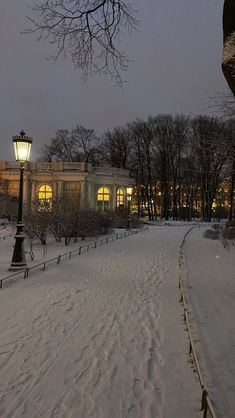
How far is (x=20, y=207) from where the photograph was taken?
1283 cm

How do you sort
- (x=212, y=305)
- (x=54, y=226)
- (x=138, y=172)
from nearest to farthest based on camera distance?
(x=212, y=305), (x=54, y=226), (x=138, y=172)

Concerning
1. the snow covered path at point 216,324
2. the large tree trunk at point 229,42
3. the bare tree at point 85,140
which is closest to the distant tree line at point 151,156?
the bare tree at point 85,140

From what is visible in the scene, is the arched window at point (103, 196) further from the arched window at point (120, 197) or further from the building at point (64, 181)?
the arched window at point (120, 197)

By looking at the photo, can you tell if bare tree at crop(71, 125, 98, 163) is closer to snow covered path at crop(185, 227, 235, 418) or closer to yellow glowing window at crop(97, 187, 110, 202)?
yellow glowing window at crop(97, 187, 110, 202)

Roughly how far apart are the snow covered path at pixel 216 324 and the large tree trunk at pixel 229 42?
333 centimetres

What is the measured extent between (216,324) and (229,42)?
5124mm

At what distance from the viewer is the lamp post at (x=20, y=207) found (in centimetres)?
1252

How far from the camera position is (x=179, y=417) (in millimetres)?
3812

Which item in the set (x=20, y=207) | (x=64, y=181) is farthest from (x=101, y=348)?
(x=64, y=181)

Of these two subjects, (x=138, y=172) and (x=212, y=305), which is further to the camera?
(x=138, y=172)

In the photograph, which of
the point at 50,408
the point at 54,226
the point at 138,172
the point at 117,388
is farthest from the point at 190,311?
the point at 138,172

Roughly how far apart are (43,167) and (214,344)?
158ft

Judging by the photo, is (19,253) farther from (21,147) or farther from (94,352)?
(94,352)

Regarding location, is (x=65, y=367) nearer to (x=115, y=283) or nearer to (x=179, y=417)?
(x=179, y=417)
